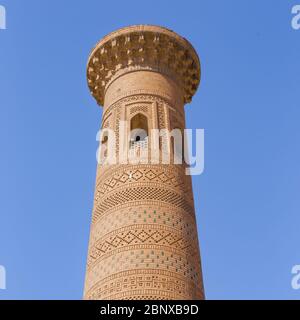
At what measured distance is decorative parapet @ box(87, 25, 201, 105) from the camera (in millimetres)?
7730

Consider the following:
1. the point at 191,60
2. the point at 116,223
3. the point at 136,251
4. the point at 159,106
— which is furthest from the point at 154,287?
the point at 191,60

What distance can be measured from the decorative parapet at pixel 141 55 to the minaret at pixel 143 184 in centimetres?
1

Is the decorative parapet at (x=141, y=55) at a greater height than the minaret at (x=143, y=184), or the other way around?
the decorative parapet at (x=141, y=55)

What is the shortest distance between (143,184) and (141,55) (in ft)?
6.64

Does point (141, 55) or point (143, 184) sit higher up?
point (141, 55)

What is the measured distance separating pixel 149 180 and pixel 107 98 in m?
1.71

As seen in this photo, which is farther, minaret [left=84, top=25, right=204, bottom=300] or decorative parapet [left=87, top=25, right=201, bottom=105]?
decorative parapet [left=87, top=25, right=201, bottom=105]

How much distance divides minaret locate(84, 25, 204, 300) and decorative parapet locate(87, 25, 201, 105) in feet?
0.04

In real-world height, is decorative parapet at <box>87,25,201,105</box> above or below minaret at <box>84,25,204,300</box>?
above

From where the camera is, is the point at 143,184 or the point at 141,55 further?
the point at 141,55

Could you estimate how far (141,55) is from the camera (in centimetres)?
773

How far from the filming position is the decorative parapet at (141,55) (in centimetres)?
773
